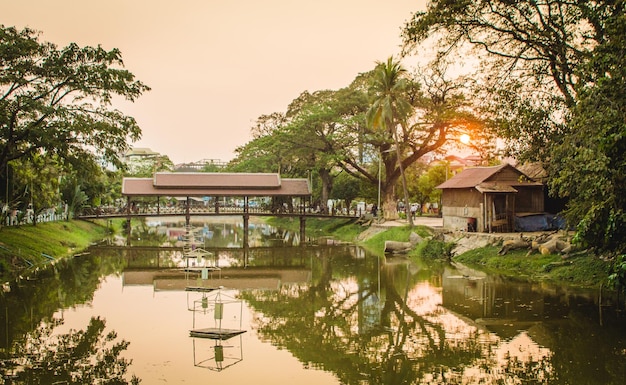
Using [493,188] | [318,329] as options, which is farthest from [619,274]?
[493,188]

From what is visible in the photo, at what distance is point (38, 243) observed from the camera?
A: 30.5 m

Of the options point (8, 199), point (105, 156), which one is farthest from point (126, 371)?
point (8, 199)

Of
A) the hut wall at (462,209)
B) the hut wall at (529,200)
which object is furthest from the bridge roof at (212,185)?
the hut wall at (529,200)

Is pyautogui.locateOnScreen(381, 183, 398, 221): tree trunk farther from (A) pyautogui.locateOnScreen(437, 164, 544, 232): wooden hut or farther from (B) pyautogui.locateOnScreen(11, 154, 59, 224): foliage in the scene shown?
(B) pyautogui.locateOnScreen(11, 154, 59, 224): foliage

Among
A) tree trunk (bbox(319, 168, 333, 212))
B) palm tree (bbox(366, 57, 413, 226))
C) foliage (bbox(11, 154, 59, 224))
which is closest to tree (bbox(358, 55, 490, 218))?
palm tree (bbox(366, 57, 413, 226))

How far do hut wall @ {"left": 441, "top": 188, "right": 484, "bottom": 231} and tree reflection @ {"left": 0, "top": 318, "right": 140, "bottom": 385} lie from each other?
20.0 metres

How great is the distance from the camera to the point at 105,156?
24281 millimetres

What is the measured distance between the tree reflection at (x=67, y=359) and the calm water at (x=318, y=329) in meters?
0.04

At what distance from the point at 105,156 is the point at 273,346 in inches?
540

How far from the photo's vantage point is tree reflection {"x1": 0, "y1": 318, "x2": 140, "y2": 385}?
1095 cm

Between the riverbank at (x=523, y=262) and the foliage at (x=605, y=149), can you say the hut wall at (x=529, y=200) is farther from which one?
the foliage at (x=605, y=149)

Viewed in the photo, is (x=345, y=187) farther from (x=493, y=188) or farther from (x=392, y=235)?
(x=493, y=188)

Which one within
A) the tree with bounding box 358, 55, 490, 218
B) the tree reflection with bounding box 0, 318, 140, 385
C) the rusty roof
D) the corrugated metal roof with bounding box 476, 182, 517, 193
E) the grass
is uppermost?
the tree with bounding box 358, 55, 490, 218

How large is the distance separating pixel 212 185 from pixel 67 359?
32.2m
